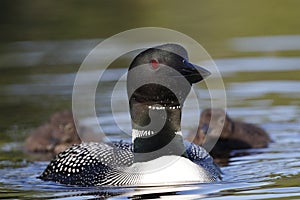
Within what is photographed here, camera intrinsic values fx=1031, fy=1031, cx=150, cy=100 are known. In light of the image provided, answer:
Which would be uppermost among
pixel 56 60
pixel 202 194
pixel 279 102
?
pixel 56 60

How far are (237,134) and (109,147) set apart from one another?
2.41 m

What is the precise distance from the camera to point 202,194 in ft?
25.7

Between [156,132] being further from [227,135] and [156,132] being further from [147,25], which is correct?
[147,25]

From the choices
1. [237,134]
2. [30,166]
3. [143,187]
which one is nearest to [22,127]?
[30,166]

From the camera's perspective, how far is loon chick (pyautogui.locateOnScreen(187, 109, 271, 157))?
1066cm

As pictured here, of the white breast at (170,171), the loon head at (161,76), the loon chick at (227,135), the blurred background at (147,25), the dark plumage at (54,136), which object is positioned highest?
the blurred background at (147,25)

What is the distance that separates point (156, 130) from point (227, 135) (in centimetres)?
272

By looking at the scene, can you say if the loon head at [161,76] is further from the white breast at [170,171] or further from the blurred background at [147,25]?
the blurred background at [147,25]

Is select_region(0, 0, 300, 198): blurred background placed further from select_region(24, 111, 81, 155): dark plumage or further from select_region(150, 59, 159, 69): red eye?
select_region(150, 59, 159, 69): red eye

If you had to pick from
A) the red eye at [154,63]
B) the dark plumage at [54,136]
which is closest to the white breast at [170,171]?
Result: the red eye at [154,63]

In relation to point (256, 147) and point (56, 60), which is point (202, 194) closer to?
point (256, 147)

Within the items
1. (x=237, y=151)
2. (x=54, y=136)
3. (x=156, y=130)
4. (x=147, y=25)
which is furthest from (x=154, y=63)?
(x=147, y=25)

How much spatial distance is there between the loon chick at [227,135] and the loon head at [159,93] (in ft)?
7.38

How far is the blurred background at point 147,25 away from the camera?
38.7 feet
